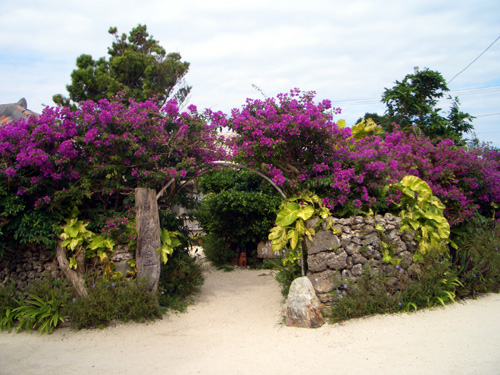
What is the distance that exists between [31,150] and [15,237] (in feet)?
4.24

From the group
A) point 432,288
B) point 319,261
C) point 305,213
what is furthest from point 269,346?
point 432,288

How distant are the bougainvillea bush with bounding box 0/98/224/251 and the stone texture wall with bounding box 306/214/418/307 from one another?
238 cm

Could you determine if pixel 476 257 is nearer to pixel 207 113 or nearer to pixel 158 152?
pixel 207 113

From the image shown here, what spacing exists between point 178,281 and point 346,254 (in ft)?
9.83

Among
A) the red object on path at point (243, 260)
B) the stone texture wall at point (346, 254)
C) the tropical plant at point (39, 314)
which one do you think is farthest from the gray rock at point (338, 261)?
the red object on path at point (243, 260)

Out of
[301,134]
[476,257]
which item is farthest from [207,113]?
[476,257]

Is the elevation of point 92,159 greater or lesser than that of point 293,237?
greater

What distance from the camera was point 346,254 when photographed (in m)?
5.95

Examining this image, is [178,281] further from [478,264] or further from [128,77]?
[128,77]

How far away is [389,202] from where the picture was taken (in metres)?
6.57

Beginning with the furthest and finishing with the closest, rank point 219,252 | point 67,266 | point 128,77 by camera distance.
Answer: point 128,77, point 219,252, point 67,266

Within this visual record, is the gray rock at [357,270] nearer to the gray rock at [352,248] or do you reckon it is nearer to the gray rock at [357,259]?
the gray rock at [357,259]

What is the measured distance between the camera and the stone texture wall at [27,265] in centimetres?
635

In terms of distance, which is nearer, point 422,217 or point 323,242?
point 323,242
